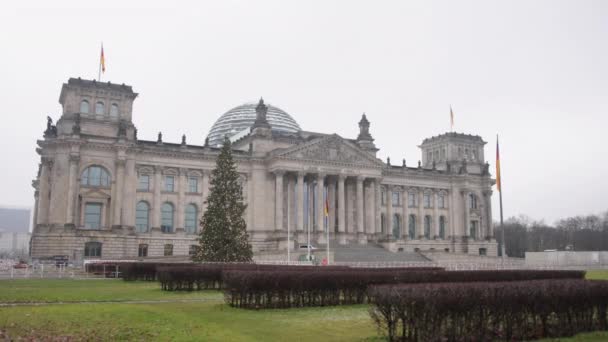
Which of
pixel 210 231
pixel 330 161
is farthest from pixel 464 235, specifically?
pixel 210 231

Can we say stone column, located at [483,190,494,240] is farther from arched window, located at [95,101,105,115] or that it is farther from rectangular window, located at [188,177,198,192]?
arched window, located at [95,101,105,115]

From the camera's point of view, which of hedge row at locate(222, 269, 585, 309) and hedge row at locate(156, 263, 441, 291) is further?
hedge row at locate(156, 263, 441, 291)

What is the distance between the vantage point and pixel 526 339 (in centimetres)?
1666

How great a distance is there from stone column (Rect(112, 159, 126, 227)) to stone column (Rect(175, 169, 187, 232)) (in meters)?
8.44

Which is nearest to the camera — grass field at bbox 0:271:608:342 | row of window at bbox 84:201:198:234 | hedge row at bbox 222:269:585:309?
grass field at bbox 0:271:608:342

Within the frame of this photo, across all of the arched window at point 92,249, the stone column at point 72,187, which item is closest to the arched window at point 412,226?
the arched window at point 92,249

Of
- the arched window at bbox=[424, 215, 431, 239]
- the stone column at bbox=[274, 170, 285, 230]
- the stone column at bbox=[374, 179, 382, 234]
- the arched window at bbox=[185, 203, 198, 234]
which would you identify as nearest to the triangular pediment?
the stone column at bbox=[274, 170, 285, 230]

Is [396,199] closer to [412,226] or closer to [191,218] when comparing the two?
[412,226]

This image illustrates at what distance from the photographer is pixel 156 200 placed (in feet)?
266

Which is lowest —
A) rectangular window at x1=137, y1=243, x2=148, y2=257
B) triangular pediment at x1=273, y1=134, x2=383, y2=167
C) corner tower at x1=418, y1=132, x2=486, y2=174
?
rectangular window at x1=137, y1=243, x2=148, y2=257

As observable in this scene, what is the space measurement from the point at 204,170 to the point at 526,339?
71613 millimetres

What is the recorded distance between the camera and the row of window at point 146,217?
76.6 meters

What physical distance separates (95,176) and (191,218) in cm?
1504

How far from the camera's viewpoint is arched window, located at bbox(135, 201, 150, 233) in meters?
80.0
